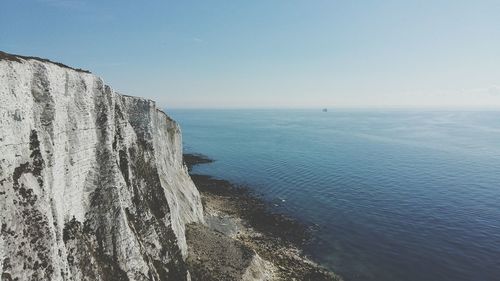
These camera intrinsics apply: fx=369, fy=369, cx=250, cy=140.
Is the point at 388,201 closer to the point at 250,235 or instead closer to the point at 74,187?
the point at 250,235

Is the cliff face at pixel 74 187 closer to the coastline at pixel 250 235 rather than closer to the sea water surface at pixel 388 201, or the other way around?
the coastline at pixel 250 235

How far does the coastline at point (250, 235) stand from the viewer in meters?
37.3

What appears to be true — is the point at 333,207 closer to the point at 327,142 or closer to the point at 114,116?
the point at 114,116

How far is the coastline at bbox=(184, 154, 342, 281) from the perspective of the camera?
37.3m

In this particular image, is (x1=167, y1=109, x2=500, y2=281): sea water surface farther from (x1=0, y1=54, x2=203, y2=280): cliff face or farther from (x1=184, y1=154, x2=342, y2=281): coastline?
(x1=0, y1=54, x2=203, y2=280): cliff face

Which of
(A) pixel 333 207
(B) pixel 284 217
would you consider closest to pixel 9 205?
(B) pixel 284 217

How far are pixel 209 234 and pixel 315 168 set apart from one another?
186 ft

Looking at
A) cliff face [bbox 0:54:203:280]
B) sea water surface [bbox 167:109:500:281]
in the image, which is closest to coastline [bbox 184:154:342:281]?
sea water surface [bbox 167:109:500:281]

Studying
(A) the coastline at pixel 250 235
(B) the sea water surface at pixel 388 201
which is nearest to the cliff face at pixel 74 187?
(A) the coastline at pixel 250 235

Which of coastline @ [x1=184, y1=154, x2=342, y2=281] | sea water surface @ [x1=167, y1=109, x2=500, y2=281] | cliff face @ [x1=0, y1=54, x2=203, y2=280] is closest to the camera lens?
cliff face @ [x1=0, y1=54, x2=203, y2=280]

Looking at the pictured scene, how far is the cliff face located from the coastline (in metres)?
4.99

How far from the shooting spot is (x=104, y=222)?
901 inches

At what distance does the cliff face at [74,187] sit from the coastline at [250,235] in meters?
4.99

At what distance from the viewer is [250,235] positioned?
51594mm
